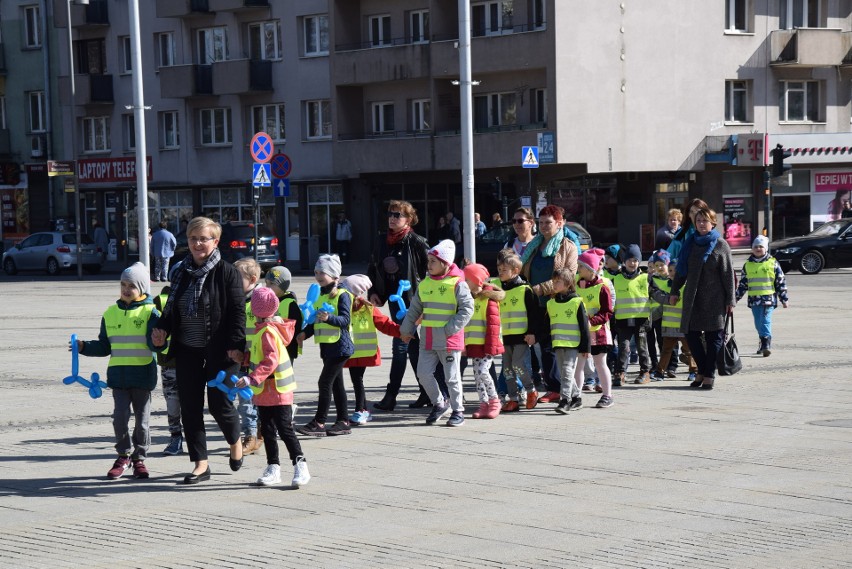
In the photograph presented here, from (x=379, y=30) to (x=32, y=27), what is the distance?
62.7 ft

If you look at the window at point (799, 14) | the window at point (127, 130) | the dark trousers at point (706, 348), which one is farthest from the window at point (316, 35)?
the dark trousers at point (706, 348)

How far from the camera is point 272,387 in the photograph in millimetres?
9609

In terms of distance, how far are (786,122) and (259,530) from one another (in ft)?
145

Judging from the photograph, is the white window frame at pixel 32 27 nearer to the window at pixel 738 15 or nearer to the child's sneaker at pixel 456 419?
the window at pixel 738 15

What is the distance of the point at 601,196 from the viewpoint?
4819 centimetres

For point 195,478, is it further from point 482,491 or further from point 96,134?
point 96,134

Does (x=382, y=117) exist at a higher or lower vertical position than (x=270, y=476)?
higher

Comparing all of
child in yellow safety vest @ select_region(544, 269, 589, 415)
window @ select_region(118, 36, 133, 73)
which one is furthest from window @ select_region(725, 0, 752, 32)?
child in yellow safety vest @ select_region(544, 269, 589, 415)

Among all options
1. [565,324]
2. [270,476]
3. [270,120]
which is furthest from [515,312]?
[270,120]

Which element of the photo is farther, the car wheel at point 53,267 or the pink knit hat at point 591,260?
the car wheel at point 53,267

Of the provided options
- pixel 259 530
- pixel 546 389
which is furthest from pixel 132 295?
pixel 546 389

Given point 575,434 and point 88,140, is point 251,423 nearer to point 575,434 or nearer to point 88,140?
point 575,434

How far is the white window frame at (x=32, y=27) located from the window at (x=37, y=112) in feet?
6.98

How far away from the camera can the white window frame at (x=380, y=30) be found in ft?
166
